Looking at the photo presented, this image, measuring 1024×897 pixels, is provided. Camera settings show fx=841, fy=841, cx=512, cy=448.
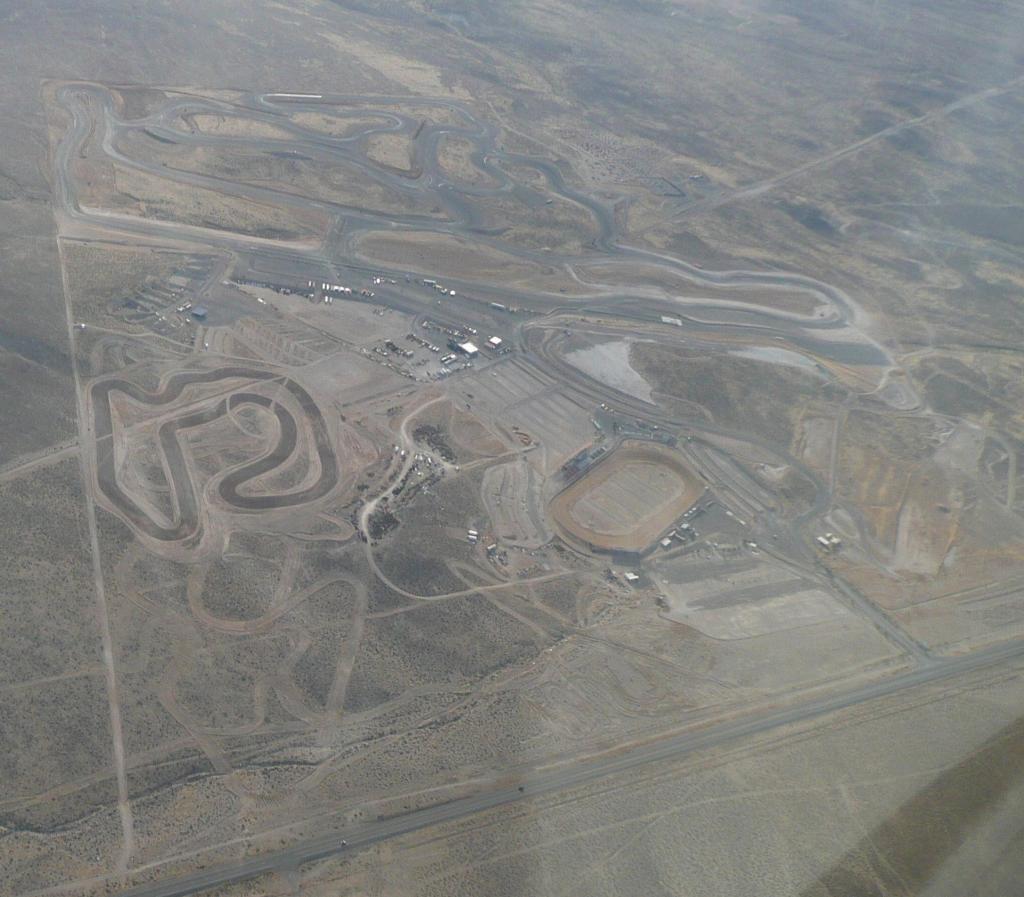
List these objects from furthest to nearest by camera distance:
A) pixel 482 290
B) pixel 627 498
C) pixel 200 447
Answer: pixel 482 290 < pixel 627 498 < pixel 200 447

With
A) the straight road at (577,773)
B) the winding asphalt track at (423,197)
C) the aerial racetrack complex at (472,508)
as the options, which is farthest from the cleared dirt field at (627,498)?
the winding asphalt track at (423,197)

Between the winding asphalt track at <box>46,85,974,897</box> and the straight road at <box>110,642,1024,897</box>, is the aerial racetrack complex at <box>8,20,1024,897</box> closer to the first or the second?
the straight road at <box>110,642,1024,897</box>

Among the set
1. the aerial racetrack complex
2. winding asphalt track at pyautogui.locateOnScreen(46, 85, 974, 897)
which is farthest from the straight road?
the aerial racetrack complex

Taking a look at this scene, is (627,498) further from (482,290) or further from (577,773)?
(482,290)

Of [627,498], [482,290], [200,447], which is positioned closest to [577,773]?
[627,498]

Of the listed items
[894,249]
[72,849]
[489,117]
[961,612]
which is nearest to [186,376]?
[72,849]

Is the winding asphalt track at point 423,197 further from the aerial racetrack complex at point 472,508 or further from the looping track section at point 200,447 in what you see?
the looping track section at point 200,447
